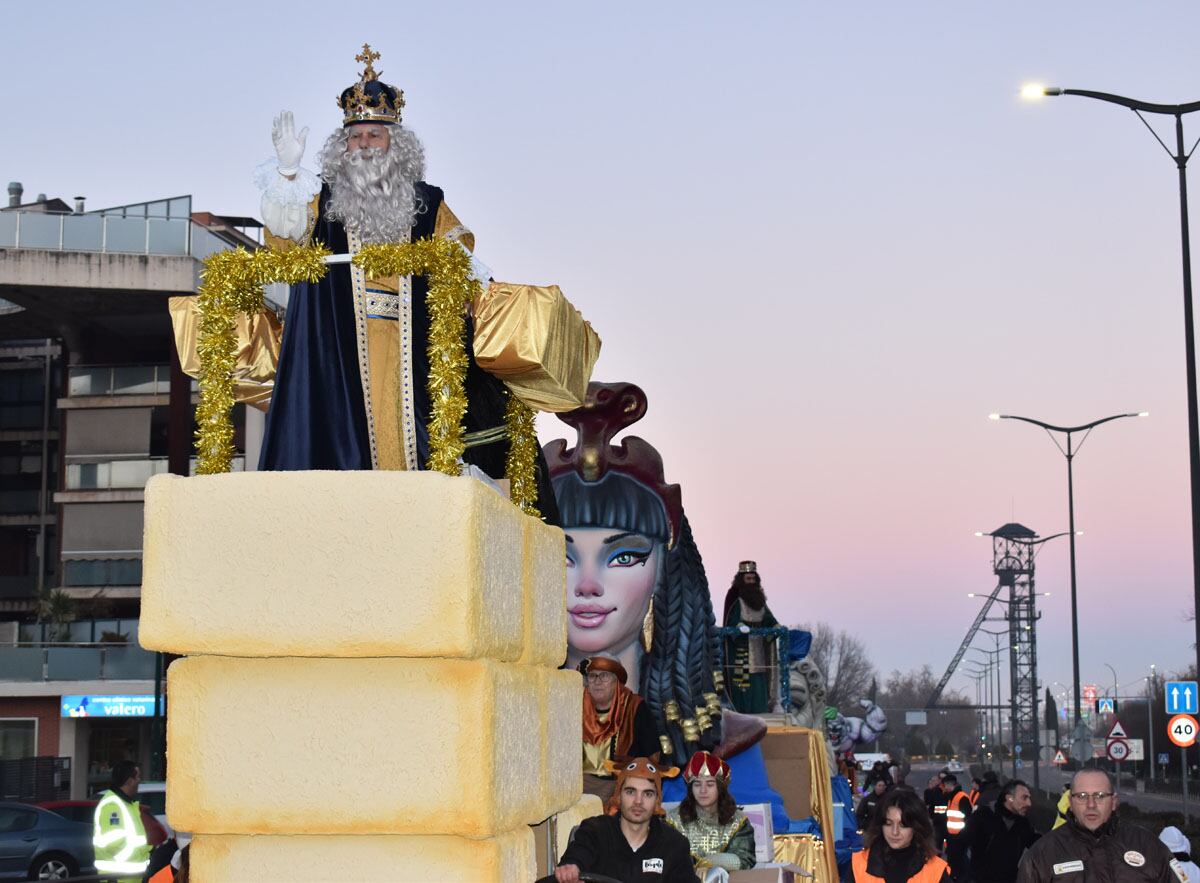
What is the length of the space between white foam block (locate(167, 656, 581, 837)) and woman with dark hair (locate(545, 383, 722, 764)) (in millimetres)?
8347

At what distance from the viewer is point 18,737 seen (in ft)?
148

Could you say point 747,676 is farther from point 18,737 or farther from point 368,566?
point 18,737

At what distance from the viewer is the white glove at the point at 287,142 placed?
292 inches

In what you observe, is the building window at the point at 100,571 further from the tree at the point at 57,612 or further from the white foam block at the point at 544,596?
the white foam block at the point at 544,596

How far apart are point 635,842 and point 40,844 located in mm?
18551

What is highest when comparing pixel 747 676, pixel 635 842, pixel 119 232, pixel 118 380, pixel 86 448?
pixel 119 232

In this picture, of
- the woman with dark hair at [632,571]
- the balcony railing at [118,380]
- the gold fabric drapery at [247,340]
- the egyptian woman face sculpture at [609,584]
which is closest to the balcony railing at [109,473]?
the balcony railing at [118,380]

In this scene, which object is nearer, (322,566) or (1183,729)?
(322,566)

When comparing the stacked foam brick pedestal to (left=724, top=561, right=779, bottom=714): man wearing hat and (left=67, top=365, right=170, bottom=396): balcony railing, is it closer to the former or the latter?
(left=724, top=561, right=779, bottom=714): man wearing hat

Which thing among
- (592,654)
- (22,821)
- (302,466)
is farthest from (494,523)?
(22,821)

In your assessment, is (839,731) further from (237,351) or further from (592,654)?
(237,351)

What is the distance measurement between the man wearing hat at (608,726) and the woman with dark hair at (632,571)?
169 cm

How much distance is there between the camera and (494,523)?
6.35 metres

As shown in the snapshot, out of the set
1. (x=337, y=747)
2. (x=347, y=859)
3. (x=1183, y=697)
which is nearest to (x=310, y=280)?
(x=337, y=747)
